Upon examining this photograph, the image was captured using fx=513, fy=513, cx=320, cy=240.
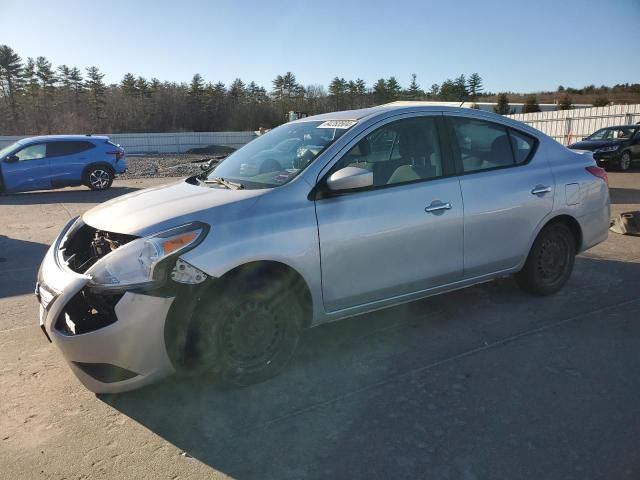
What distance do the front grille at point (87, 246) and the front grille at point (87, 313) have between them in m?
0.24

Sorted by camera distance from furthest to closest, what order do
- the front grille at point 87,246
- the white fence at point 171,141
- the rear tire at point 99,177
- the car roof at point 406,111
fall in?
the white fence at point 171,141 < the rear tire at point 99,177 < the car roof at point 406,111 < the front grille at point 87,246

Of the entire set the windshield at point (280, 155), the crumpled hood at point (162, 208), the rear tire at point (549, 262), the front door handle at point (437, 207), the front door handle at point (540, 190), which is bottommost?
the rear tire at point (549, 262)

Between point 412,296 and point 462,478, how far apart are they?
158cm

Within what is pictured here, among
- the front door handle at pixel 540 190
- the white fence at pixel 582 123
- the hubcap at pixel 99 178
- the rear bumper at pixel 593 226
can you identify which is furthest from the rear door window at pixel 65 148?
the white fence at pixel 582 123

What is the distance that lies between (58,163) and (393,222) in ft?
44.3

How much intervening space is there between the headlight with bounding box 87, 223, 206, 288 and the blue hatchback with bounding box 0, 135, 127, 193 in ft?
42.9

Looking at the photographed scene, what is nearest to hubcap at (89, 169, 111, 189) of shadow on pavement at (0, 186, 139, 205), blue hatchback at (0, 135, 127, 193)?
blue hatchback at (0, 135, 127, 193)

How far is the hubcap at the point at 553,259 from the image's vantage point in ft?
15.0

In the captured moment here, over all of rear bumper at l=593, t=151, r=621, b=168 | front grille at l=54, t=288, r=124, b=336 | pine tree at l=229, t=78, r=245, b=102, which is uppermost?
pine tree at l=229, t=78, r=245, b=102

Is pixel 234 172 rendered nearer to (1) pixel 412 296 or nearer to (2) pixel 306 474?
(1) pixel 412 296

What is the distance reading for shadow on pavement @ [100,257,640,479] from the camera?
99.6 inches

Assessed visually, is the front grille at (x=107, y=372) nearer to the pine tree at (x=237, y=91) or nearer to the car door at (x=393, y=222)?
the car door at (x=393, y=222)

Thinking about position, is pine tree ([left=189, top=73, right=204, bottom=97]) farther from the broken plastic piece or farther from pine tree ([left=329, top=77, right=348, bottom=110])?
the broken plastic piece

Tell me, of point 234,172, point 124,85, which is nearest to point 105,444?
point 234,172
